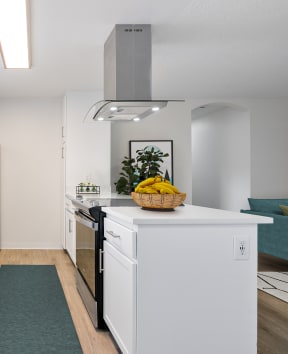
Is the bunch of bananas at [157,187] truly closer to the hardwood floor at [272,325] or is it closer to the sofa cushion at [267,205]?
the hardwood floor at [272,325]

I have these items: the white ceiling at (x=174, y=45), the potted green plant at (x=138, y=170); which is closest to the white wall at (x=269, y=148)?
the white ceiling at (x=174, y=45)

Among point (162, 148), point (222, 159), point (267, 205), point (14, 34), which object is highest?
point (14, 34)

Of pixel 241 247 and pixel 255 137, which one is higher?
pixel 255 137

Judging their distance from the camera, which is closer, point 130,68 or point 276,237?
point 130,68

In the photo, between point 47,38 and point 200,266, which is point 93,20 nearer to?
point 47,38

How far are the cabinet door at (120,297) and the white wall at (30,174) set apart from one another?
3.95m

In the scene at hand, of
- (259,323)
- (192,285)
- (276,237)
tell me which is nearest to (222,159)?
(276,237)

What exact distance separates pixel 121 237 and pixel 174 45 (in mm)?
2337

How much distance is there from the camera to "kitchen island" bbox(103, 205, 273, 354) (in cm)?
209

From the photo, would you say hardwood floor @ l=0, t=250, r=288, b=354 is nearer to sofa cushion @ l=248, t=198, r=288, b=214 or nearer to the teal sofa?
the teal sofa

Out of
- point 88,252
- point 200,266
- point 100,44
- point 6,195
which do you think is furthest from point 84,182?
point 200,266

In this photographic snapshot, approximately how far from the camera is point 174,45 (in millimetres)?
4031

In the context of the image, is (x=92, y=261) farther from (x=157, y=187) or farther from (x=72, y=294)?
(x=72, y=294)

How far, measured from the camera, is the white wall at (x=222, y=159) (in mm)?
6992
